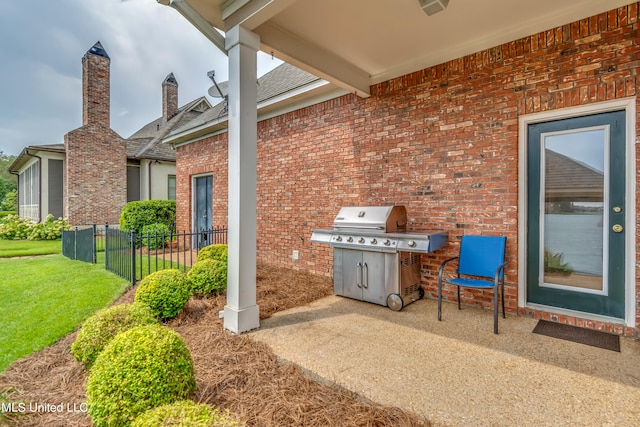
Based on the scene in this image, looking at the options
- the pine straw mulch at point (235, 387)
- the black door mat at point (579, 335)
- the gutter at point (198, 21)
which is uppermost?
the gutter at point (198, 21)

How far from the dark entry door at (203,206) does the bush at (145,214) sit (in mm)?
1819

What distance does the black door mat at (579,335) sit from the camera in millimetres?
2779

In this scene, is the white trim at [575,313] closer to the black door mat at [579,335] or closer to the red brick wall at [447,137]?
the black door mat at [579,335]

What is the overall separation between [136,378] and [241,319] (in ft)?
4.86

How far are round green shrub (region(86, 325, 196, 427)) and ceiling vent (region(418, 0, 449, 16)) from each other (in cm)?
359

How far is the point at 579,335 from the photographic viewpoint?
9.76ft

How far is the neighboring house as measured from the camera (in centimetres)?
1173

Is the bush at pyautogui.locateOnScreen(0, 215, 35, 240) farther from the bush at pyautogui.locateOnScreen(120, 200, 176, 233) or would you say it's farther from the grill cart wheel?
the grill cart wheel

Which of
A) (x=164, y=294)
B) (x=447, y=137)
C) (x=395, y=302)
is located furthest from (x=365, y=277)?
(x=164, y=294)

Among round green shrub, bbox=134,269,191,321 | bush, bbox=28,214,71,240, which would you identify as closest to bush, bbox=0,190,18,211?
bush, bbox=28,214,71,240

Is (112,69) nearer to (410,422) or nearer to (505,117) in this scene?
(505,117)

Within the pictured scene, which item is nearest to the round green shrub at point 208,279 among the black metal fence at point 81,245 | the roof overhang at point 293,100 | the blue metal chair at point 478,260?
the blue metal chair at point 478,260

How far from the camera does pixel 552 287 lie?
11.2ft

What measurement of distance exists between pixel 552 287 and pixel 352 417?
116 inches
